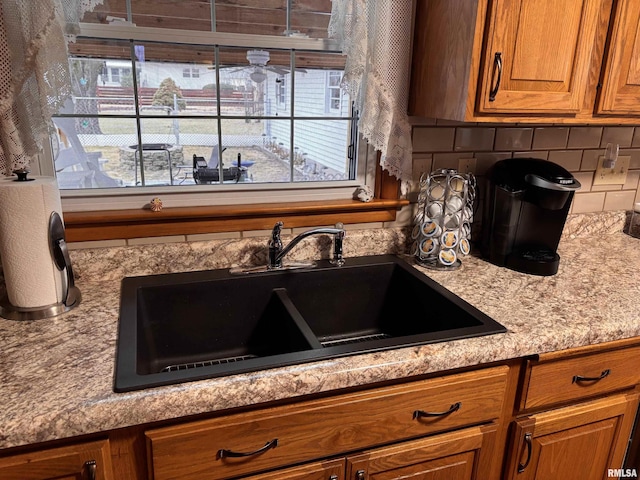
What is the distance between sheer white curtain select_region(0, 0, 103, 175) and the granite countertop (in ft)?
1.06

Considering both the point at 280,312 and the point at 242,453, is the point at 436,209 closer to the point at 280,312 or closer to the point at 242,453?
the point at 280,312

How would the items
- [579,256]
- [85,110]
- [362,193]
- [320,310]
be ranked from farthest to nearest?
[579,256] < [362,193] < [320,310] < [85,110]

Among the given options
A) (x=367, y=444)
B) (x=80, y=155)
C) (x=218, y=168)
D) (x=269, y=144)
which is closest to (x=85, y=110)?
(x=80, y=155)

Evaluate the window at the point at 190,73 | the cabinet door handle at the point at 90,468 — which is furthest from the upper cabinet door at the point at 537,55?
the cabinet door handle at the point at 90,468

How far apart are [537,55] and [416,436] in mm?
1025

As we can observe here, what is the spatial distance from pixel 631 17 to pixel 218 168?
126 cm

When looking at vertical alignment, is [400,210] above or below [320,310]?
above

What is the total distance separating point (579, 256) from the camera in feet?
5.77

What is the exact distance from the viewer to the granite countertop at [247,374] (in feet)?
2.91

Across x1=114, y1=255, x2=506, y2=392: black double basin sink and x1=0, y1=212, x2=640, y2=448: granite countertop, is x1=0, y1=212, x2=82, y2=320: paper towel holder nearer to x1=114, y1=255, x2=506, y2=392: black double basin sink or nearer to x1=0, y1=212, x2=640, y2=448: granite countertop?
x1=0, y1=212, x2=640, y2=448: granite countertop

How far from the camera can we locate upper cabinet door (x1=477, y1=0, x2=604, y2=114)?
4.23ft

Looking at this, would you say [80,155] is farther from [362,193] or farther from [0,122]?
[362,193]

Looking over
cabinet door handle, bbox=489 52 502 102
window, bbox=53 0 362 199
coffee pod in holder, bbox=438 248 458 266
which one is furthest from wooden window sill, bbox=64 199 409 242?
cabinet door handle, bbox=489 52 502 102

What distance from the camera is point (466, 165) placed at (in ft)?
5.67
